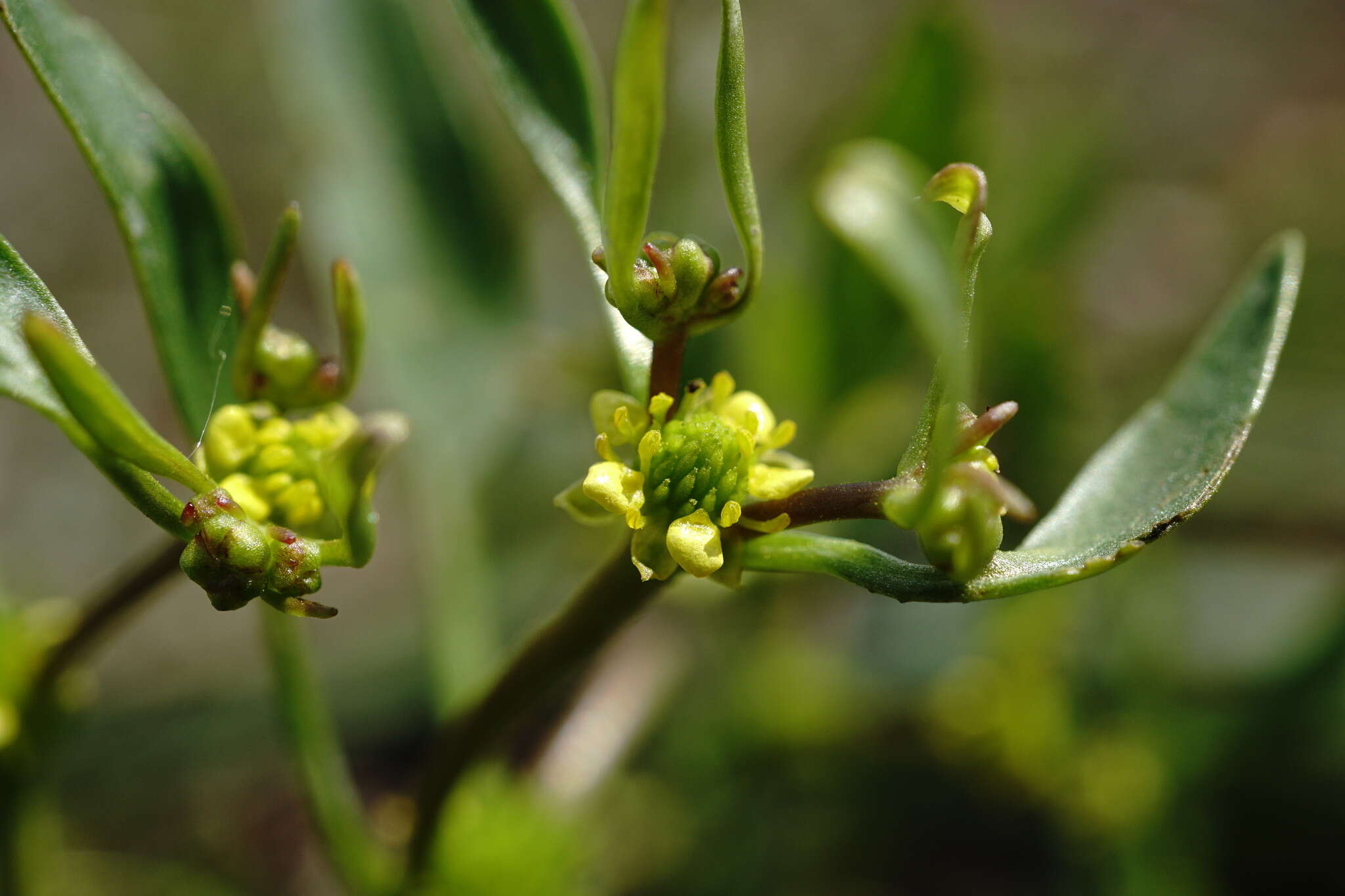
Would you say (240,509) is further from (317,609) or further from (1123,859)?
(1123,859)

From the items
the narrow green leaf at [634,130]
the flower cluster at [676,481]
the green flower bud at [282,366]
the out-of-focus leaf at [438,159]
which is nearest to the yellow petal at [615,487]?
the flower cluster at [676,481]

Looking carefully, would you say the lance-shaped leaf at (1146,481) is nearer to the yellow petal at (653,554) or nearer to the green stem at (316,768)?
the yellow petal at (653,554)

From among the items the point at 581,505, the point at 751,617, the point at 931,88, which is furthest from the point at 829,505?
the point at 751,617

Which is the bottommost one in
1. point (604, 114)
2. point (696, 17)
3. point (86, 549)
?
point (86, 549)

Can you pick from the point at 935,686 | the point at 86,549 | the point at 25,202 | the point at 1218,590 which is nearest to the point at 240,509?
the point at 935,686

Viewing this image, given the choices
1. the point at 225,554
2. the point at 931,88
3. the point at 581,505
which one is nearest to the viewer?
the point at 225,554

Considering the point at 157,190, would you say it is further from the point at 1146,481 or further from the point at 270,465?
the point at 1146,481

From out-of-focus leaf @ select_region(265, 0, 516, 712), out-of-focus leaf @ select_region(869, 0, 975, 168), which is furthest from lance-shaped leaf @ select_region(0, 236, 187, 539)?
out-of-focus leaf @ select_region(869, 0, 975, 168)
